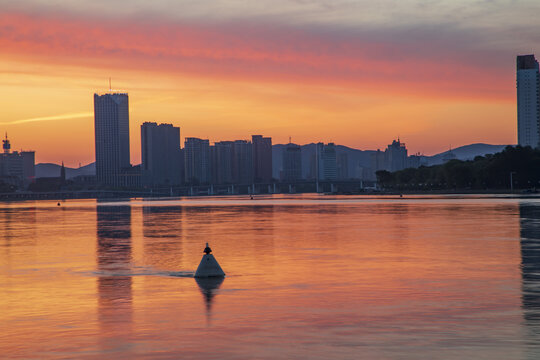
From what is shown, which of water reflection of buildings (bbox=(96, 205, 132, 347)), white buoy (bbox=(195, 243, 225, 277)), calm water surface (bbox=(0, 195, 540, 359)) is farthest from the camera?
white buoy (bbox=(195, 243, 225, 277))

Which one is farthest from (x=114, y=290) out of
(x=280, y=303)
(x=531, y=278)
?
(x=531, y=278)

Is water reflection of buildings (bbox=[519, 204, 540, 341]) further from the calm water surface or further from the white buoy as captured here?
the white buoy

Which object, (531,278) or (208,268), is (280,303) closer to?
(208,268)

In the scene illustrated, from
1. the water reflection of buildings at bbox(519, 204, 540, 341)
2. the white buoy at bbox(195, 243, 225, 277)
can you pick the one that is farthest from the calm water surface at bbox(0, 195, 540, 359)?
the white buoy at bbox(195, 243, 225, 277)

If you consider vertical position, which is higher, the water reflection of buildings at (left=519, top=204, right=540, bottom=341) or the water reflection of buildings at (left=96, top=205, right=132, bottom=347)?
the water reflection of buildings at (left=96, top=205, right=132, bottom=347)

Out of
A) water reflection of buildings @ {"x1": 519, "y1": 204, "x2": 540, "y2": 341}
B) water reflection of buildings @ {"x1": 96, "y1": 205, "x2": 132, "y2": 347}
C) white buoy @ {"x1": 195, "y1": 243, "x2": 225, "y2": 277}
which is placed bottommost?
water reflection of buildings @ {"x1": 519, "y1": 204, "x2": 540, "y2": 341}

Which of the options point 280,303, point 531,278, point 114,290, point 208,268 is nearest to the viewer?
point 280,303

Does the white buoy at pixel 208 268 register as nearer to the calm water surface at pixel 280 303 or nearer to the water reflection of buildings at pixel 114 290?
the calm water surface at pixel 280 303

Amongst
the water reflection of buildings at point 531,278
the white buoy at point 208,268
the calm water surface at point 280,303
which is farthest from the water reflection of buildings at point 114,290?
the water reflection of buildings at point 531,278

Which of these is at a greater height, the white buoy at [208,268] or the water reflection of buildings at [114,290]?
the white buoy at [208,268]

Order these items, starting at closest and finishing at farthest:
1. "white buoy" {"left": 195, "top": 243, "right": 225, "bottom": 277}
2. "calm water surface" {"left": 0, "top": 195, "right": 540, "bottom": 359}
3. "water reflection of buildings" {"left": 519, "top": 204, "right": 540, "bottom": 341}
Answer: "calm water surface" {"left": 0, "top": 195, "right": 540, "bottom": 359} < "water reflection of buildings" {"left": 519, "top": 204, "right": 540, "bottom": 341} < "white buoy" {"left": 195, "top": 243, "right": 225, "bottom": 277}

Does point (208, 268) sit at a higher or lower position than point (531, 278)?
higher

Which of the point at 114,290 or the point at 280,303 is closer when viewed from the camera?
the point at 280,303

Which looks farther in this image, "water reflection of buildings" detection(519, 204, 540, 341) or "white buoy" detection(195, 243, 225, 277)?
"white buoy" detection(195, 243, 225, 277)
